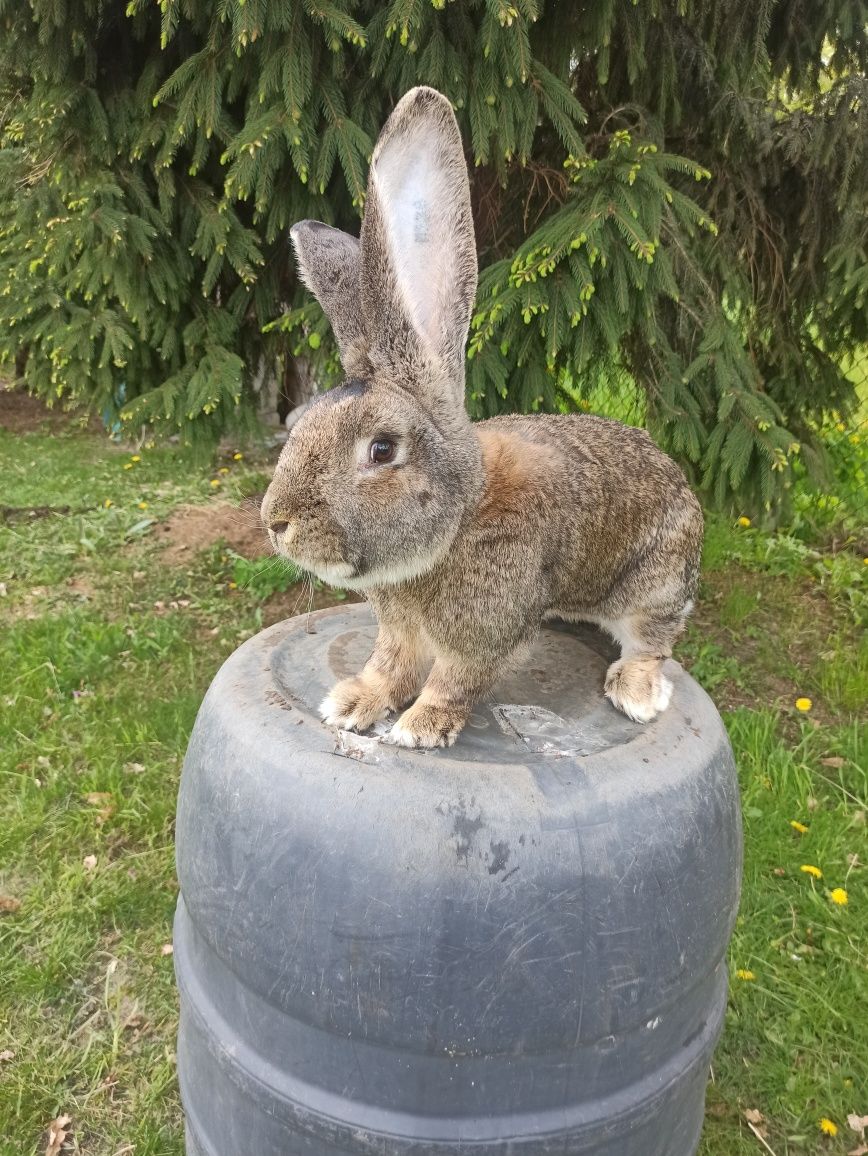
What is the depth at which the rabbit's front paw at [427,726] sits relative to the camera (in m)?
1.53

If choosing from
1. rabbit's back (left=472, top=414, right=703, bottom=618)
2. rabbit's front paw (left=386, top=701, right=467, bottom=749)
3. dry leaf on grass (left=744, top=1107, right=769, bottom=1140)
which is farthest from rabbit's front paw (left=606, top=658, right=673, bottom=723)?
dry leaf on grass (left=744, top=1107, right=769, bottom=1140)

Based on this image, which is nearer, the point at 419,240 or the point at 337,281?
the point at 419,240

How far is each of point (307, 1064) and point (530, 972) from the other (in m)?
0.42

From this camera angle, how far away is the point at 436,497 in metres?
1.43

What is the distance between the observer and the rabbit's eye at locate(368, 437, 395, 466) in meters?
1.39

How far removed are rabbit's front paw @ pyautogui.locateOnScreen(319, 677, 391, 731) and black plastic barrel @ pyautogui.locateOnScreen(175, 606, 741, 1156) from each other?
4 centimetres

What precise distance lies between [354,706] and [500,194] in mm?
2625

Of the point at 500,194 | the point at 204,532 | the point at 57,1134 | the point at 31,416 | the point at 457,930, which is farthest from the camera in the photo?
the point at 31,416

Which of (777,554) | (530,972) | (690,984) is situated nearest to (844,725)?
(777,554)

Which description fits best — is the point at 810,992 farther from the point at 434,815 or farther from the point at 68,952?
the point at 68,952

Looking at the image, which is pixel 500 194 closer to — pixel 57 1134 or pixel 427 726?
pixel 427 726

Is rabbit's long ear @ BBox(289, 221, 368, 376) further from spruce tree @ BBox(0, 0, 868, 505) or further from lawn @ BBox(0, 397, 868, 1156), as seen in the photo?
spruce tree @ BBox(0, 0, 868, 505)

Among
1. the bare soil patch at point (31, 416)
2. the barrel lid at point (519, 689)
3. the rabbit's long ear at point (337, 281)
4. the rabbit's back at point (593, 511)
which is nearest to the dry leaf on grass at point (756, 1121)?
the barrel lid at point (519, 689)

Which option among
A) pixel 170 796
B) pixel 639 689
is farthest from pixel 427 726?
pixel 170 796
